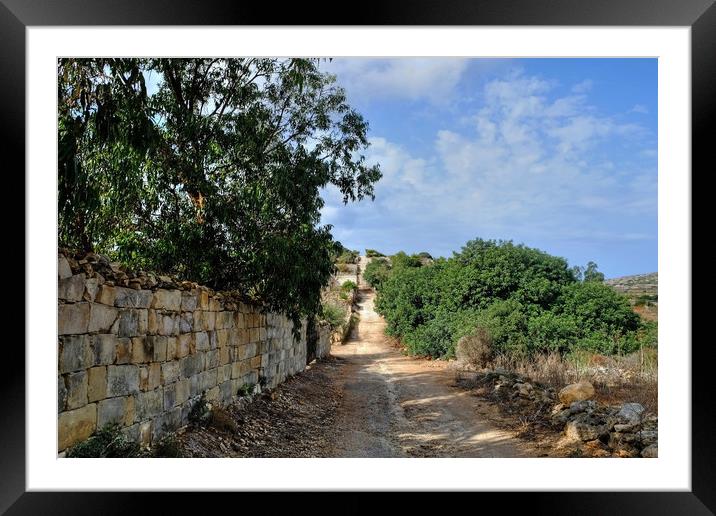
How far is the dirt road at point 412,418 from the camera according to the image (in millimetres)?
4527

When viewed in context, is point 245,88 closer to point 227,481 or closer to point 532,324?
point 227,481

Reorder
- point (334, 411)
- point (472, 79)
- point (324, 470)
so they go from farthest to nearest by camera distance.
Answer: point (472, 79)
point (334, 411)
point (324, 470)

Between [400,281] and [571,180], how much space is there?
6983mm

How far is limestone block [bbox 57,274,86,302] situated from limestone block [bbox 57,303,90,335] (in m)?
0.04

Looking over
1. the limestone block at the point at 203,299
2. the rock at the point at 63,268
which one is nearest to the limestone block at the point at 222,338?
the limestone block at the point at 203,299

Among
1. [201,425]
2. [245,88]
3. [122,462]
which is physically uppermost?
[245,88]

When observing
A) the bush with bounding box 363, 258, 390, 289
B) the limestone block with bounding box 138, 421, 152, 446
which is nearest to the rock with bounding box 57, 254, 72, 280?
the limestone block with bounding box 138, 421, 152, 446

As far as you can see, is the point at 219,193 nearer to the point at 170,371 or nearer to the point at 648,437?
the point at 170,371

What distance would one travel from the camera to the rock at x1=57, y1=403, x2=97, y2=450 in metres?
2.58

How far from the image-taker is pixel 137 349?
3.35 meters

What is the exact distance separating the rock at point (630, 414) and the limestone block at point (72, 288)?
438cm
